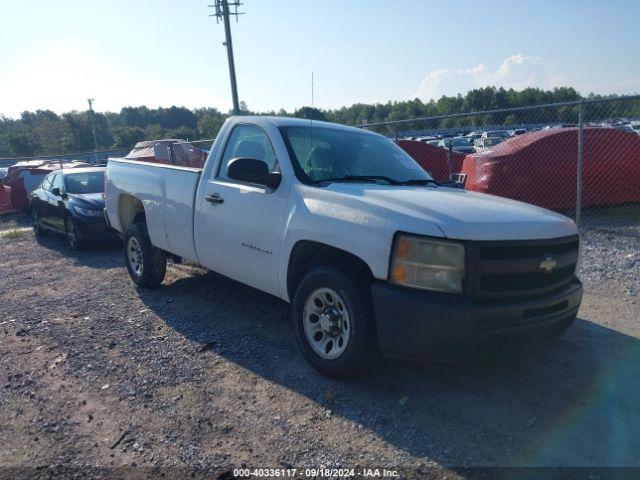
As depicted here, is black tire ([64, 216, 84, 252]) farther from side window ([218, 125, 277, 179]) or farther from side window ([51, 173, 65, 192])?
side window ([218, 125, 277, 179])

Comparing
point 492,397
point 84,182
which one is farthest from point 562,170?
point 84,182

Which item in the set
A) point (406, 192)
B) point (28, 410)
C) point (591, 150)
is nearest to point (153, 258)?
point (28, 410)

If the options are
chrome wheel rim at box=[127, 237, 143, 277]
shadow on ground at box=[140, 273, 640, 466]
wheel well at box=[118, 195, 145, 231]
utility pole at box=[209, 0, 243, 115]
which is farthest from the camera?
utility pole at box=[209, 0, 243, 115]

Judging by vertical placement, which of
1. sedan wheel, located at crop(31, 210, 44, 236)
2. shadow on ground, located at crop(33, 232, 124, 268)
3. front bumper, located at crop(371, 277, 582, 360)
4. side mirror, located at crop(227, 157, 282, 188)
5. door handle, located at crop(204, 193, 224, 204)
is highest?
side mirror, located at crop(227, 157, 282, 188)

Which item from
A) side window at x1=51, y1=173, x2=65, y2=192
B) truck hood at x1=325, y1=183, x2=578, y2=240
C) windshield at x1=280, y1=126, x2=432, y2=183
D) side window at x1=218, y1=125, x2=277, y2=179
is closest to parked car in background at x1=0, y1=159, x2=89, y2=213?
side window at x1=51, y1=173, x2=65, y2=192

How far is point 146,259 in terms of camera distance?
6.32 meters

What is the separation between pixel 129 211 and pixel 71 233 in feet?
11.6

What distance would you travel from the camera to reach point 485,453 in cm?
300

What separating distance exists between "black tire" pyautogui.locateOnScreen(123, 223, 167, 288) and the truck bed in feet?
0.90

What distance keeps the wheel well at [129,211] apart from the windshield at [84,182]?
3.89m

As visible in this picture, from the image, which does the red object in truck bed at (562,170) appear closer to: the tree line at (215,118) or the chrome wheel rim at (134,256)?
the tree line at (215,118)

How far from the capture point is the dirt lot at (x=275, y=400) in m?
3.06

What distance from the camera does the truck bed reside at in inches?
210

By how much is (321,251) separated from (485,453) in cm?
179
